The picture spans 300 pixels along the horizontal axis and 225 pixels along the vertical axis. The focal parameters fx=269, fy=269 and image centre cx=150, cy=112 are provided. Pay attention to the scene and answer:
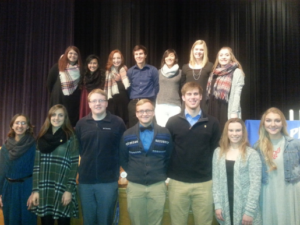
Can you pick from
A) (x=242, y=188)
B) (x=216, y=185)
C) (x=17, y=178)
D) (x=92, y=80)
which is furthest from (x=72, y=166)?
(x=242, y=188)

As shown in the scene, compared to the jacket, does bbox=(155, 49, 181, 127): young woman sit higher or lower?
higher

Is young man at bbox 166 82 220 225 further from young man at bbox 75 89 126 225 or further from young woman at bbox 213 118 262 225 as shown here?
young man at bbox 75 89 126 225

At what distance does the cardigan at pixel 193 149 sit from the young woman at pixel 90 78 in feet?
5.36

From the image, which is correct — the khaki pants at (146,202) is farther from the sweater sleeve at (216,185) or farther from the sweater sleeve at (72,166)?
the sweater sleeve at (72,166)

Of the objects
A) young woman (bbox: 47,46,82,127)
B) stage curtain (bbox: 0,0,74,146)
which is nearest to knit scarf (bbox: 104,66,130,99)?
young woman (bbox: 47,46,82,127)

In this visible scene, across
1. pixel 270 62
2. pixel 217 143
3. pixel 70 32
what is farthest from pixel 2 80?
pixel 270 62

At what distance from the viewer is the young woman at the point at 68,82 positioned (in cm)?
358

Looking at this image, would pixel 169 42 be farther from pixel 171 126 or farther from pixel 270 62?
pixel 171 126

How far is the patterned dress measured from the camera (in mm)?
2582

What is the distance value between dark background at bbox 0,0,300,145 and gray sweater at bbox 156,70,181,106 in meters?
2.32

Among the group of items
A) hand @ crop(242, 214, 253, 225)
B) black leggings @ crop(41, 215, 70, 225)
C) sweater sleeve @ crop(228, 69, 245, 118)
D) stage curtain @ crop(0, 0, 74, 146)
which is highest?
stage curtain @ crop(0, 0, 74, 146)

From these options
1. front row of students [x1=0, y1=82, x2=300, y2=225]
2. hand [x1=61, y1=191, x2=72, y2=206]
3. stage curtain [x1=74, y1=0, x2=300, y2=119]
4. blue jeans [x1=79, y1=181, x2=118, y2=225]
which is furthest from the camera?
stage curtain [x1=74, y1=0, x2=300, y2=119]

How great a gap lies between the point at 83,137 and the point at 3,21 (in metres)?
5.14

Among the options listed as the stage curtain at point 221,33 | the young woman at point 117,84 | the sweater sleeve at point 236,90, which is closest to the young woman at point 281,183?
the sweater sleeve at point 236,90
